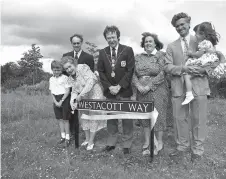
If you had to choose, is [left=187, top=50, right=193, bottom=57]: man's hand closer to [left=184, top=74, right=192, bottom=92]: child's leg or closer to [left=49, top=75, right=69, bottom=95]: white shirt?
[left=184, top=74, right=192, bottom=92]: child's leg

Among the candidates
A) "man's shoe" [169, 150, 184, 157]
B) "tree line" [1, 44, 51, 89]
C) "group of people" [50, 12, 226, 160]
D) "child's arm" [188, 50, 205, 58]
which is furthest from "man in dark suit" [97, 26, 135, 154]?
"tree line" [1, 44, 51, 89]

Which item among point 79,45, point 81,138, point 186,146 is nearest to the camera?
point 186,146

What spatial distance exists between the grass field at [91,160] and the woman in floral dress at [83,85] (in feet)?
1.77

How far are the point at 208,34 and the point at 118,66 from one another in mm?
1692

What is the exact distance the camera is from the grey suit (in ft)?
13.9

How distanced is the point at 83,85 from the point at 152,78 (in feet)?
4.61

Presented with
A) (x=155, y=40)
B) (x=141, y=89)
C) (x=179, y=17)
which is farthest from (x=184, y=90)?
(x=179, y=17)

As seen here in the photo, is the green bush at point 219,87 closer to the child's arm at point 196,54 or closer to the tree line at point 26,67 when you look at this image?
the child's arm at point 196,54

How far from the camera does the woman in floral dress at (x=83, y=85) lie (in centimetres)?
480

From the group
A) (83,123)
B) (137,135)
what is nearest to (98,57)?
(83,123)

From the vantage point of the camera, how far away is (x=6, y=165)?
423 cm

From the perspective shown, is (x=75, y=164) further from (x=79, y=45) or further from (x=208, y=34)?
(x=208, y=34)

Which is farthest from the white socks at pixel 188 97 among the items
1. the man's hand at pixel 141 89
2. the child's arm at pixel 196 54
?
the man's hand at pixel 141 89

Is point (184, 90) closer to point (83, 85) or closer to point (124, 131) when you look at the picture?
point (124, 131)
